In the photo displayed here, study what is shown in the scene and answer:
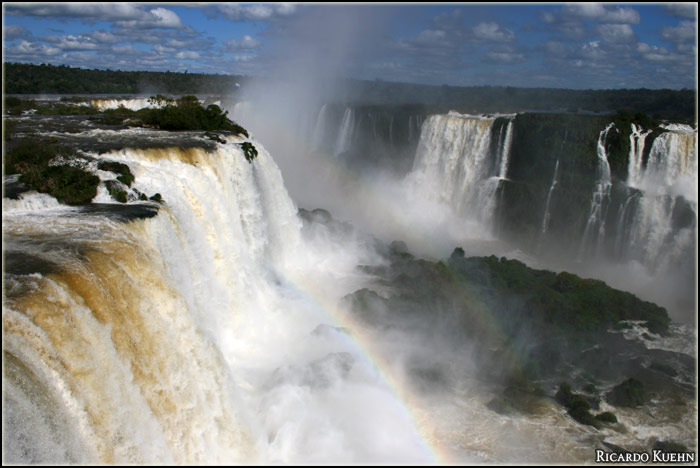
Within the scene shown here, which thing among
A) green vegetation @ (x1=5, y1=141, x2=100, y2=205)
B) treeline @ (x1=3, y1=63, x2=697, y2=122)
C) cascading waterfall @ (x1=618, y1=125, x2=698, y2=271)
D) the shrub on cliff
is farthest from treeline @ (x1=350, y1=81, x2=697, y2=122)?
green vegetation @ (x1=5, y1=141, x2=100, y2=205)

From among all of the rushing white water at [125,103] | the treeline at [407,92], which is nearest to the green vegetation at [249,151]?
the rushing white water at [125,103]

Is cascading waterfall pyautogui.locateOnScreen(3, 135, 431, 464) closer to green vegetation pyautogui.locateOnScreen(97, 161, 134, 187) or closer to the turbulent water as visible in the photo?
the turbulent water

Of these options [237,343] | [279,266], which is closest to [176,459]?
[237,343]

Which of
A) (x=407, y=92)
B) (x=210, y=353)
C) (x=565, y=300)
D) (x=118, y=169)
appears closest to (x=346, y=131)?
(x=565, y=300)

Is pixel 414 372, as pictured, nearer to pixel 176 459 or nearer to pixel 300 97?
pixel 176 459

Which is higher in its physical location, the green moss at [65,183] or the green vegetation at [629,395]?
the green moss at [65,183]

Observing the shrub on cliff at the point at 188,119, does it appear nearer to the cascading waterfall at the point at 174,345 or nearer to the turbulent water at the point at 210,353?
the turbulent water at the point at 210,353
